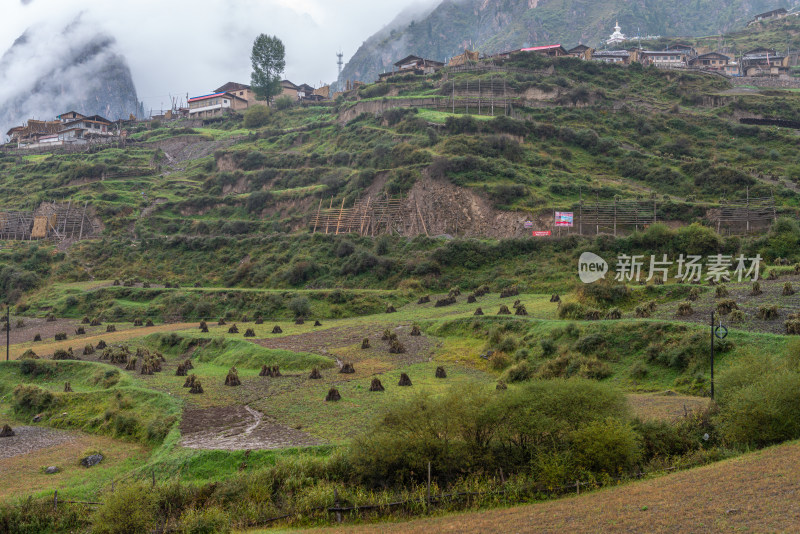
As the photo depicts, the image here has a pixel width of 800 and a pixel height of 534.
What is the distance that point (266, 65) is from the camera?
116125 millimetres

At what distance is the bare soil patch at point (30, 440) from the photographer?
87.5 feet

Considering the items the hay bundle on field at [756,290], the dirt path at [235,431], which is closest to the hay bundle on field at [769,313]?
the hay bundle on field at [756,290]

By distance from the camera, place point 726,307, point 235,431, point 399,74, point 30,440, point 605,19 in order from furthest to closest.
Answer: point 605,19 → point 399,74 → point 726,307 → point 30,440 → point 235,431

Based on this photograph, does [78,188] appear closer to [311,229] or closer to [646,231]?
[311,229]

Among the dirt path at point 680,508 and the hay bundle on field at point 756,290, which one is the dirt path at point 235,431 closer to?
the dirt path at point 680,508

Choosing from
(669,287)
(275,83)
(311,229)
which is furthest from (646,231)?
(275,83)

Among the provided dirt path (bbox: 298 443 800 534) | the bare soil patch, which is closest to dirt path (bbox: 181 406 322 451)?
the bare soil patch

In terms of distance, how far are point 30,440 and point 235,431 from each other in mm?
10287

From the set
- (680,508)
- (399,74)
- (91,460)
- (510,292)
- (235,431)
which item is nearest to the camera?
(680,508)

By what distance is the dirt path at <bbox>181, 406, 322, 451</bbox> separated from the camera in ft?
76.7

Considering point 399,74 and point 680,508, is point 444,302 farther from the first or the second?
point 399,74

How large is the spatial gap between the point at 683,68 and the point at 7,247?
106 metres

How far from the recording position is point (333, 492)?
1886 cm

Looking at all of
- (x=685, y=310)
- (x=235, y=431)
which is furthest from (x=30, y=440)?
(x=685, y=310)
